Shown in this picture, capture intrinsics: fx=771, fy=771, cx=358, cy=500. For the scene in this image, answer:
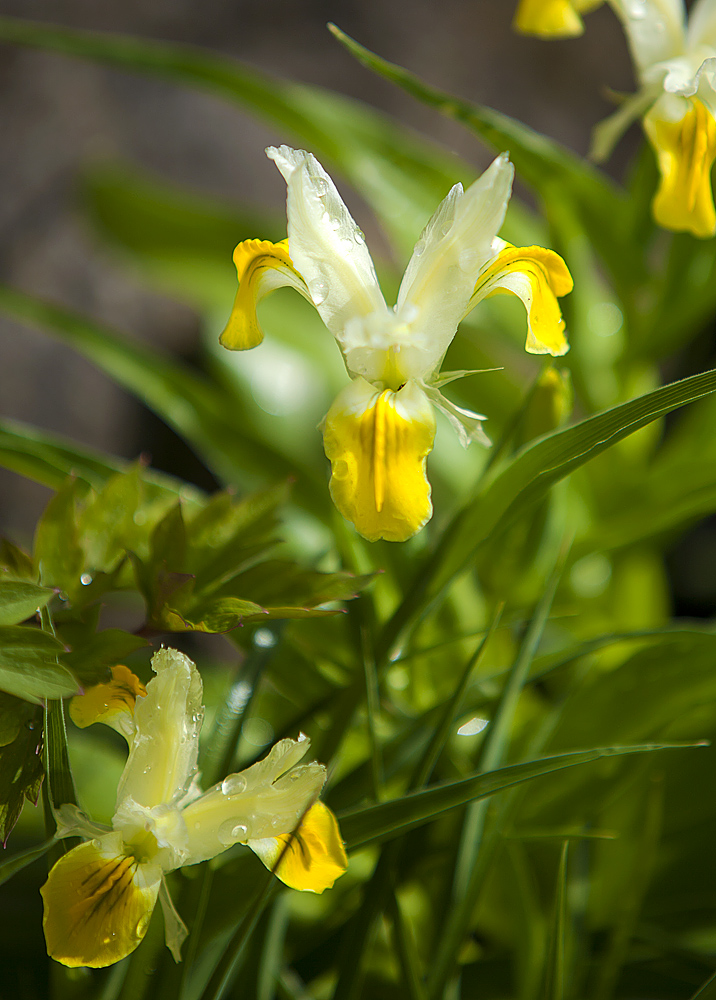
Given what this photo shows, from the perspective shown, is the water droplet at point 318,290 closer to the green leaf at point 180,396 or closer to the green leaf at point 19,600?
the green leaf at point 19,600

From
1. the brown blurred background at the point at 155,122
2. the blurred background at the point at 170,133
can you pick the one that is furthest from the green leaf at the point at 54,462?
the brown blurred background at the point at 155,122

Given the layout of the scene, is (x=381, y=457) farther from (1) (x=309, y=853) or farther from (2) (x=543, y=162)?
(2) (x=543, y=162)

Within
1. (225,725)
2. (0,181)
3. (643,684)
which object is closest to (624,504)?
(643,684)

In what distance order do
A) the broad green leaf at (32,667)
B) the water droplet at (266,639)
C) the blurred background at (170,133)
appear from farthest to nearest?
the blurred background at (170,133) < the water droplet at (266,639) < the broad green leaf at (32,667)

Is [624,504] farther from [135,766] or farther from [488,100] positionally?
[488,100]

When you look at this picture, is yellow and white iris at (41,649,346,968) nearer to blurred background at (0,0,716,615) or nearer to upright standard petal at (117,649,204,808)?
upright standard petal at (117,649,204,808)
